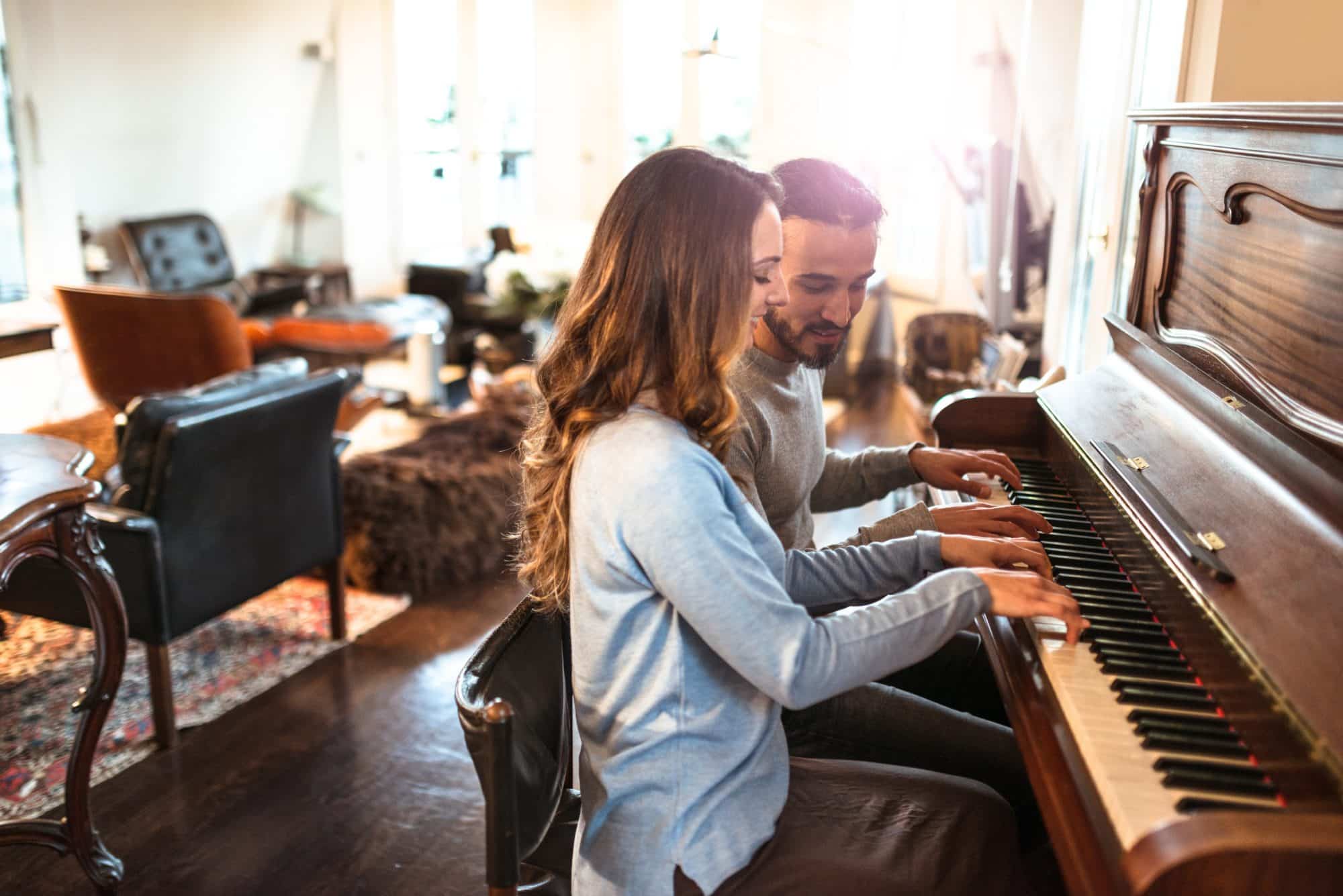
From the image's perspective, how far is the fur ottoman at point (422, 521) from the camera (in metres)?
3.55

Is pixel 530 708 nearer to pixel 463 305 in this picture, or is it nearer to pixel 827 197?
pixel 827 197

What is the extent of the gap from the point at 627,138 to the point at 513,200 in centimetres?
86

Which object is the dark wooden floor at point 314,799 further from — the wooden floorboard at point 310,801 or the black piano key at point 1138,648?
the black piano key at point 1138,648

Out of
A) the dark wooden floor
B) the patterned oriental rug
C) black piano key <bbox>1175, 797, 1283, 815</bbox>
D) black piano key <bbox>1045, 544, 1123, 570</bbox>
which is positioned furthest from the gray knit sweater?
the patterned oriental rug

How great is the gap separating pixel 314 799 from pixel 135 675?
837mm

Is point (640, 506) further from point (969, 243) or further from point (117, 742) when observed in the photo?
point (969, 243)

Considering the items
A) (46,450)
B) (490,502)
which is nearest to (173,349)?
(490,502)

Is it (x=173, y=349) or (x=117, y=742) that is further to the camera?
(x=173, y=349)

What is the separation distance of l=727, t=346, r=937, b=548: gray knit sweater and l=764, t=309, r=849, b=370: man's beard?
0.9 inches

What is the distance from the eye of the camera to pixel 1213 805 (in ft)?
3.10

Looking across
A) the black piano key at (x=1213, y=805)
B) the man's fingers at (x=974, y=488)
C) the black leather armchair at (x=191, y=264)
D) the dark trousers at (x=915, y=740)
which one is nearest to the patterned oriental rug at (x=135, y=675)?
the dark trousers at (x=915, y=740)

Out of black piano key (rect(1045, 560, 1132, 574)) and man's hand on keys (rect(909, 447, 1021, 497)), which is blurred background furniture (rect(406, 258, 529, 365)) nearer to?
man's hand on keys (rect(909, 447, 1021, 497))

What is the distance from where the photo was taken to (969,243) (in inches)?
228

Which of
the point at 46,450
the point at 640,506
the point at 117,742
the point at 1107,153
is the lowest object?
the point at 117,742
